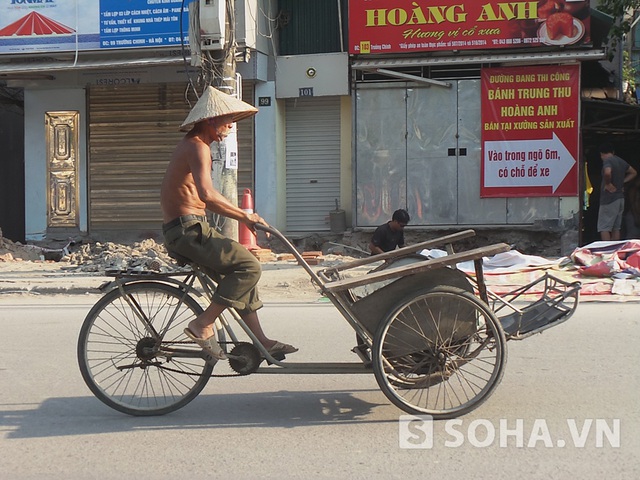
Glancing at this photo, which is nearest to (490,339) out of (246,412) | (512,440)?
(512,440)

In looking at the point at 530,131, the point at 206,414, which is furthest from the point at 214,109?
the point at 530,131

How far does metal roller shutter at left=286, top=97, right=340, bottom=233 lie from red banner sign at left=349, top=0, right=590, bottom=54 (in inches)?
70.9

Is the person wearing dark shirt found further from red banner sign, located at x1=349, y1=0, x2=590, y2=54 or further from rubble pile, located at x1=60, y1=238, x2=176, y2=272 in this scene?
red banner sign, located at x1=349, y1=0, x2=590, y2=54

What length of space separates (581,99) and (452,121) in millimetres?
2411

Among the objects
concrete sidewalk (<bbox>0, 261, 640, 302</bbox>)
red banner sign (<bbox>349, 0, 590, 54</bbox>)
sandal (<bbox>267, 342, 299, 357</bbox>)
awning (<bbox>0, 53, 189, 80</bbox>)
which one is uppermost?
red banner sign (<bbox>349, 0, 590, 54</bbox>)

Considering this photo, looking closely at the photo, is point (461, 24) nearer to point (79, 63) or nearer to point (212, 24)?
point (212, 24)

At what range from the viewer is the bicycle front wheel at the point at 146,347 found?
4.59 metres

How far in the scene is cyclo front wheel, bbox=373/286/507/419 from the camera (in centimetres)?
429

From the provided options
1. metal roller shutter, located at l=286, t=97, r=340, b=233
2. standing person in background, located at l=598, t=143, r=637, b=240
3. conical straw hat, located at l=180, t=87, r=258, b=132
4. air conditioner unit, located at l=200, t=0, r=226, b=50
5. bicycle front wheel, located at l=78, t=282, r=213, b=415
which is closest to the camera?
conical straw hat, located at l=180, t=87, r=258, b=132

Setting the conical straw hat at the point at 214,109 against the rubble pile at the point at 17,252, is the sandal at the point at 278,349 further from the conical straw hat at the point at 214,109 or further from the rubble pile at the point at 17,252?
the rubble pile at the point at 17,252

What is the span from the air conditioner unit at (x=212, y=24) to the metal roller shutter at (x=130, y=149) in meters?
5.87

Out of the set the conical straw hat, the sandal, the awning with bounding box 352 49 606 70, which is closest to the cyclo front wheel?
the sandal

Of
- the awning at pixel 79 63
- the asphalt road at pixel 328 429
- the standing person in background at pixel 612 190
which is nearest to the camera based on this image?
the asphalt road at pixel 328 429

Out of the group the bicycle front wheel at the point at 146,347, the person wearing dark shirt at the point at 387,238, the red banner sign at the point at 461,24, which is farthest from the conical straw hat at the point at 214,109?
the red banner sign at the point at 461,24
